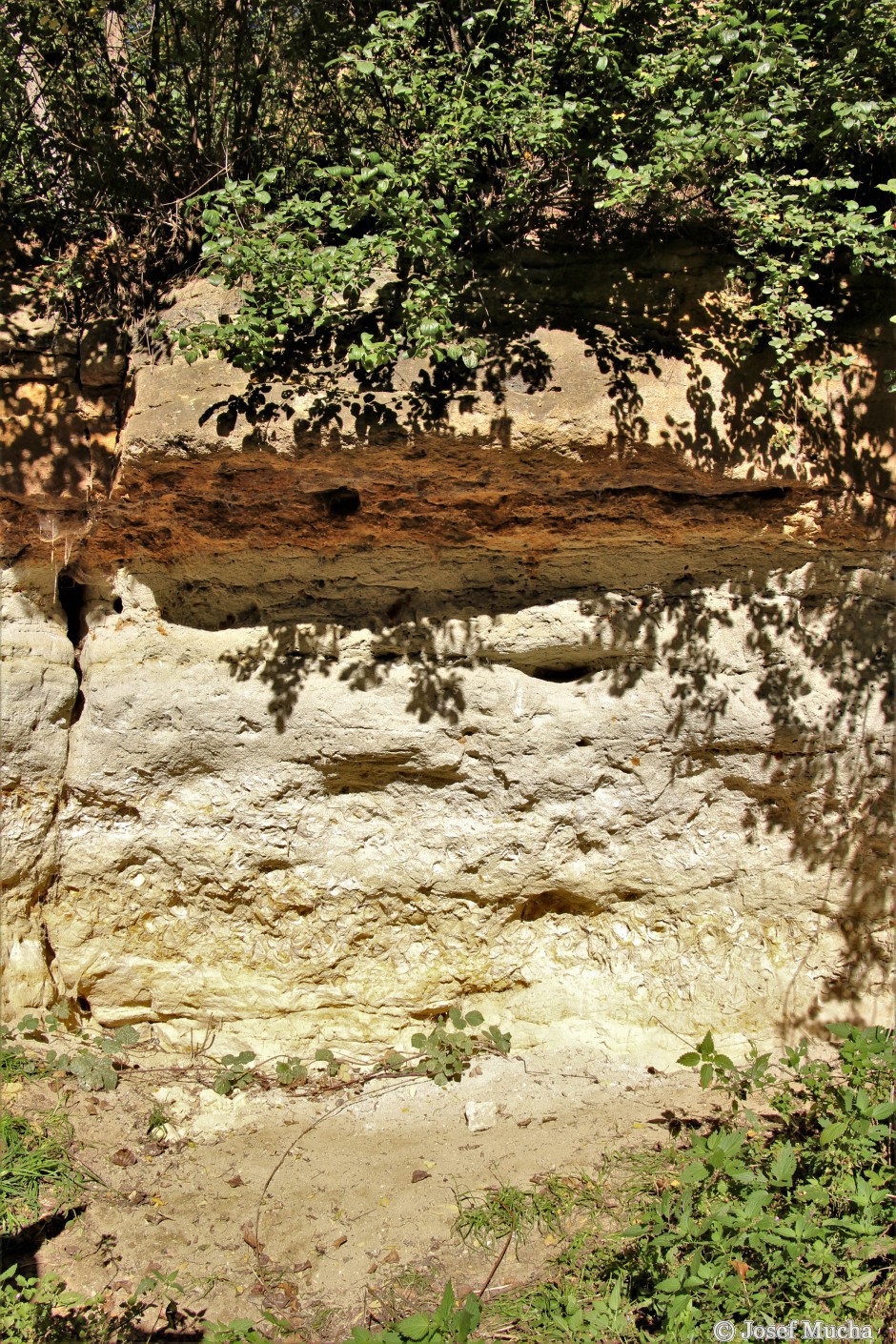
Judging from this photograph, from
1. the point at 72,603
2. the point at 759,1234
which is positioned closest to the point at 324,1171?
the point at 759,1234

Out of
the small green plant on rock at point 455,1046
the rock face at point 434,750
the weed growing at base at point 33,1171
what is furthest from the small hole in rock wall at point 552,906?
the weed growing at base at point 33,1171

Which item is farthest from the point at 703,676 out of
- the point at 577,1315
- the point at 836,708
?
the point at 577,1315

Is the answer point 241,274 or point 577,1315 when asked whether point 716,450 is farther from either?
point 577,1315

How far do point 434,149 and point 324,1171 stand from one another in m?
3.47

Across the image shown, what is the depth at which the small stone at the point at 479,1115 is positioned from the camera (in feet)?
11.2

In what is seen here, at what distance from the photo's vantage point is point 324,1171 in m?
3.28

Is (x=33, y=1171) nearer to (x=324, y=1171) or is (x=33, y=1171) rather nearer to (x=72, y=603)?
(x=324, y=1171)

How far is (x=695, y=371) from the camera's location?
3232 millimetres

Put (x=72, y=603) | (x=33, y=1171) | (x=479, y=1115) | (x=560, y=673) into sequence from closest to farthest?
1. (x=33, y=1171)
2. (x=479, y=1115)
3. (x=560, y=673)
4. (x=72, y=603)

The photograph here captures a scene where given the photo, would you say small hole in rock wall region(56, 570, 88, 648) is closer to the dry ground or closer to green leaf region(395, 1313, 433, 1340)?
the dry ground

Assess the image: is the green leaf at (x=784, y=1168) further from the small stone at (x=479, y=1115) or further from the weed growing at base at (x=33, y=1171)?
the weed growing at base at (x=33, y=1171)

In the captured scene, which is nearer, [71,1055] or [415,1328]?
→ [415,1328]

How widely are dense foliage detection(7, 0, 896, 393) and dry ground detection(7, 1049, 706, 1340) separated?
2.68 m

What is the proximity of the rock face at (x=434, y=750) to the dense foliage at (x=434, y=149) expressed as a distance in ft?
1.64
